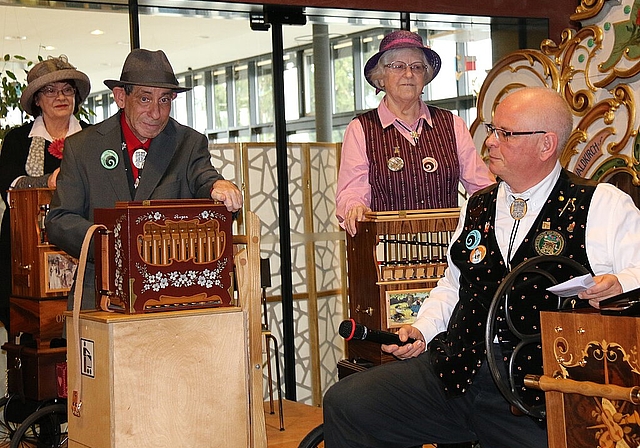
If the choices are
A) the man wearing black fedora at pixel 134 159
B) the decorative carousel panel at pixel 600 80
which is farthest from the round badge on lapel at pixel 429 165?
the decorative carousel panel at pixel 600 80

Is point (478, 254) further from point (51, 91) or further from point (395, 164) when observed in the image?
point (51, 91)

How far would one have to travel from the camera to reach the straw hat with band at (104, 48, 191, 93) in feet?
10.3

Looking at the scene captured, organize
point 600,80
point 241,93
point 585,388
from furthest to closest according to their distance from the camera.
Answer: point 241,93 → point 600,80 → point 585,388

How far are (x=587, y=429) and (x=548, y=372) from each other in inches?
6.2

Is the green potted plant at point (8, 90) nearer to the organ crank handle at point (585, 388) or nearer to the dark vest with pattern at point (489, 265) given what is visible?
the dark vest with pattern at point (489, 265)

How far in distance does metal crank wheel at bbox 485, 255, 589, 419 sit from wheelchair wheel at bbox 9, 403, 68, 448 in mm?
1828

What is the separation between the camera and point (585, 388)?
215 centimetres

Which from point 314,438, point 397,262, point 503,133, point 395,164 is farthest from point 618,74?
point 314,438

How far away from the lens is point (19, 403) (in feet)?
13.8

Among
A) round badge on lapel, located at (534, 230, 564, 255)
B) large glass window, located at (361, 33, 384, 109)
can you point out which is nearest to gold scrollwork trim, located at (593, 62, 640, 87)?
large glass window, located at (361, 33, 384, 109)

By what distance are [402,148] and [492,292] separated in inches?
Result: 36.9

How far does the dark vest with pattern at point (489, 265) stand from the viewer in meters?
2.65

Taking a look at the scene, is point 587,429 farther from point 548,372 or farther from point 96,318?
point 96,318

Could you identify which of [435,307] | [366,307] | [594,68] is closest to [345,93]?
[594,68]
